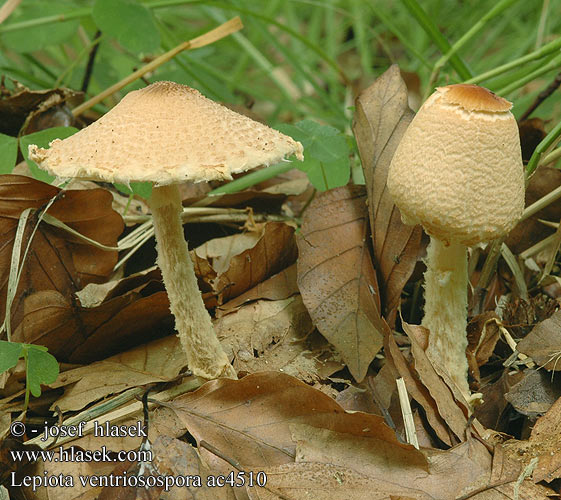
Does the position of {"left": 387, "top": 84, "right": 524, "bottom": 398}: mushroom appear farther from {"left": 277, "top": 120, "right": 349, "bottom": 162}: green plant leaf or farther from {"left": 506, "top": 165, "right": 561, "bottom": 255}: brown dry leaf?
{"left": 506, "top": 165, "right": 561, "bottom": 255}: brown dry leaf

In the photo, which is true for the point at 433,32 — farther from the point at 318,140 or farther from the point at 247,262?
the point at 247,262

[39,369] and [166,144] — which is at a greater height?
[166,144]

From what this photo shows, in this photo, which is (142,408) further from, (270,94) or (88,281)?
(270,94)

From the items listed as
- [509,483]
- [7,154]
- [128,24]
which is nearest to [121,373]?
[7,154]

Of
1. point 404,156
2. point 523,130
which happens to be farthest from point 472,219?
point 523,130

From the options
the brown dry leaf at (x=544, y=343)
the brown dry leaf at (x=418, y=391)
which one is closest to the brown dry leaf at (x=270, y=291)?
the brown dry leaf at (x=418, y=391)

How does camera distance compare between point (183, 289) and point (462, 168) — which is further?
point (183, 289)

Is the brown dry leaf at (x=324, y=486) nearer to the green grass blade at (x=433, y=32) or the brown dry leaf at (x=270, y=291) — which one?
→ the brown dry leaf at (x=270, y=291)
